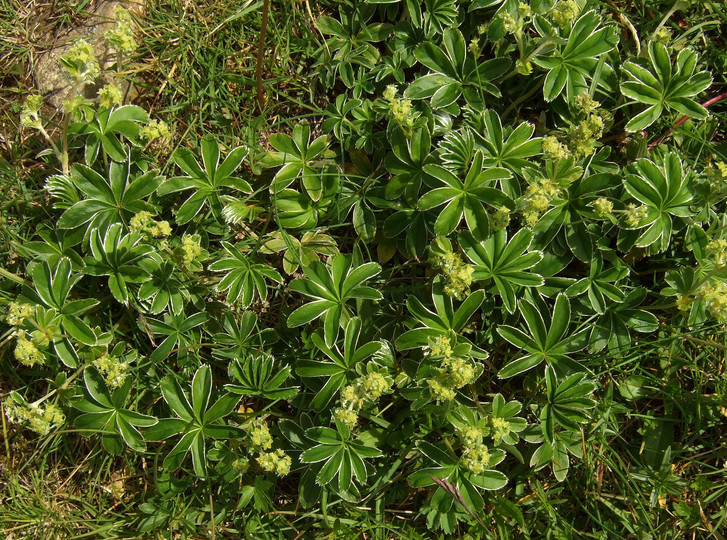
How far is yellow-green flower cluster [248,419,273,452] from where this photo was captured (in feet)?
9.40

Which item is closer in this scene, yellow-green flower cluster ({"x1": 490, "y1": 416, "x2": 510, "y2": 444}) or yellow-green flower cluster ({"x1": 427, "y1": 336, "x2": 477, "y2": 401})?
yellow-green flower cluster ({"x1": 427, "y1": 336, "x2": 477, "y2": 401})

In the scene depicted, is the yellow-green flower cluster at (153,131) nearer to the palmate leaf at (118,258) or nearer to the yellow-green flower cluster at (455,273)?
the palmate leaf at (118,258)

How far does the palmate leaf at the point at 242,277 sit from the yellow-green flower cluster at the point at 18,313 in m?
0.85

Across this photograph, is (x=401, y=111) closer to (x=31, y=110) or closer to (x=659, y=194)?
(x=659, y=194)

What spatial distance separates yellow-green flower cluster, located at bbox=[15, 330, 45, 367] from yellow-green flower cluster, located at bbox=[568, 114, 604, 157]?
269 centimetres

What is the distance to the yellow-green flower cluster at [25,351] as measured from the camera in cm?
280

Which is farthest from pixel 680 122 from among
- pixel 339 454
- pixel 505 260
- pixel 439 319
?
pixel 339 454

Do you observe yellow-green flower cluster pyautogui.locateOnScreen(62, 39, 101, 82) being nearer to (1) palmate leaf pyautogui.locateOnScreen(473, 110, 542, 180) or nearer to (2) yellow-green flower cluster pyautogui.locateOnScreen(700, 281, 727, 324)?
(1) palmate leaf pyautogui.locateOnScreen(473, 110, 542, 180)

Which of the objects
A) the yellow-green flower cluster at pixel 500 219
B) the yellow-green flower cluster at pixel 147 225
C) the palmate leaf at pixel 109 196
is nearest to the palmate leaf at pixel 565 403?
the yellow-green flower cluster at pixel 500 219

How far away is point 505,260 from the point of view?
2.93 meters

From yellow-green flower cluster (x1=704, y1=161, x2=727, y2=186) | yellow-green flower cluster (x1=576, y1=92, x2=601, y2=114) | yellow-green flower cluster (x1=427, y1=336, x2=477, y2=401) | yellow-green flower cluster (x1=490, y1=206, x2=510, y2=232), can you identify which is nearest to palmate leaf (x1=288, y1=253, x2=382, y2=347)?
yellow-green flower cluster (x1=427, y1=336, x2=477, y2=401)

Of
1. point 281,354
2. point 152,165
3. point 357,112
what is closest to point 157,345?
point 281,354

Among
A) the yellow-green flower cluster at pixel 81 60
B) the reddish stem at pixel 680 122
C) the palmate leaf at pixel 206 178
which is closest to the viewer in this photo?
the yellow-green flower cluster at pixel 81 60

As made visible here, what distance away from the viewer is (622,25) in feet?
11.4
